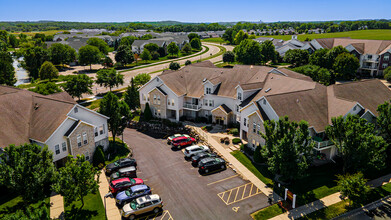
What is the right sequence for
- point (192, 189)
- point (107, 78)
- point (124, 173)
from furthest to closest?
1. point (107, 78)
2. point (124, 173)
3. point (192, 189)

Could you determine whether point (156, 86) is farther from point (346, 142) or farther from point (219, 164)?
point (346, 142)

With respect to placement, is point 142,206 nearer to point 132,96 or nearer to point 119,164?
point 119,164

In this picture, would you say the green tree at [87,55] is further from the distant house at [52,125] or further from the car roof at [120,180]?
the car roof at [120,180]

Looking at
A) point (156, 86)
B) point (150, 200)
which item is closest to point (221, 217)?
point (150, 200)

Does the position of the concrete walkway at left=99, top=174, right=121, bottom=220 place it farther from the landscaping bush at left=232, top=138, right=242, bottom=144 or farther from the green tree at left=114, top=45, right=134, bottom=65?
the green tree at left=114, top=45, right=134, bottom=65

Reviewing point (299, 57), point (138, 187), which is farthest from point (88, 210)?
point (299, 57)

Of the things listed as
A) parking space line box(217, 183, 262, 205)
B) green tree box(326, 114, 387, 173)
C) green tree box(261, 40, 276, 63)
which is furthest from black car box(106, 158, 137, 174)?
green tree box(261, 40, 276, 63)
